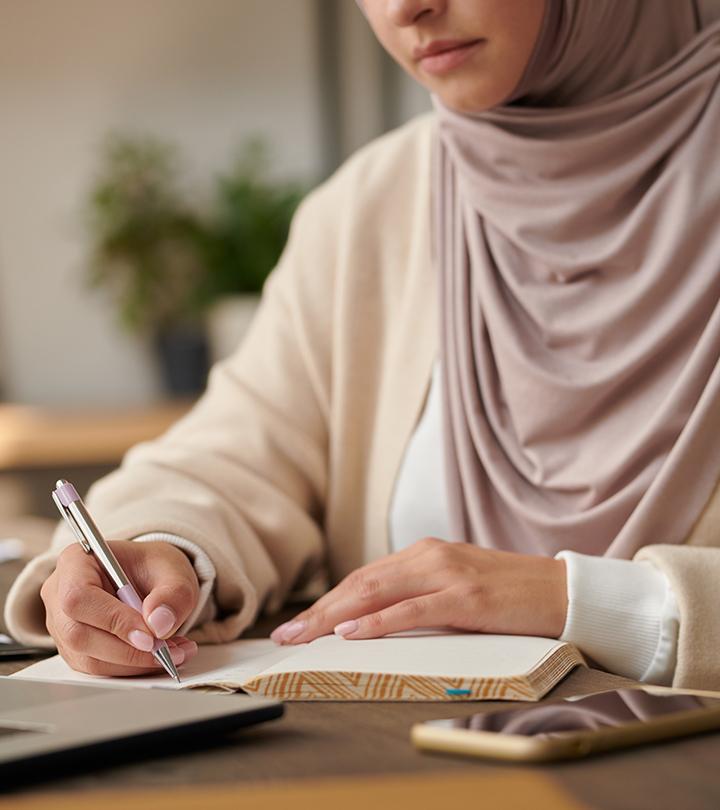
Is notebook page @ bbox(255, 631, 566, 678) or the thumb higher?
the thumb

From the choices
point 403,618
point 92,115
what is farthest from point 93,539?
point 92,115

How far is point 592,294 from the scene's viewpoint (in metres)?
1.26

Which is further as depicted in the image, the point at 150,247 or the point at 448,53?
the point at 150,247

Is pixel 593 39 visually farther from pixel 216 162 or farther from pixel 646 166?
pixel 216 162

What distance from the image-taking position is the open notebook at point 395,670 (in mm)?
786

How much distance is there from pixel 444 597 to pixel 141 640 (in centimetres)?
23

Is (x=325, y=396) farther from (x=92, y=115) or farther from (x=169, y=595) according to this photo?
(x=92, y=115)

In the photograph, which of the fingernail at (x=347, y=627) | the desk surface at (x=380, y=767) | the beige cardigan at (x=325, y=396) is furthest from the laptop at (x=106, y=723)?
the beige cardigan at (x=325, y=396)

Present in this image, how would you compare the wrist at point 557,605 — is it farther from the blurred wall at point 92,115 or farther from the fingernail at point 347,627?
the blurred wall at point 92,115

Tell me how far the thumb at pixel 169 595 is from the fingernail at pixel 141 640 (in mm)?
12

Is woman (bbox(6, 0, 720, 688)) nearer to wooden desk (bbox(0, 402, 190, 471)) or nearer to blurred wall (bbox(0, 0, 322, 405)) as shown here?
wooden desk (bbox(0, 402, 190, 471))

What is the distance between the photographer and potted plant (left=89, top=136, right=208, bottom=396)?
13.0 ft

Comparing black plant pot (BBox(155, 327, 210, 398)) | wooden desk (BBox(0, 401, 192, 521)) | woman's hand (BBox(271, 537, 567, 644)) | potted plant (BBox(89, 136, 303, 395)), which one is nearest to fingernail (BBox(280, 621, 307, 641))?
woman's hand (BBox(271, 537, 567, 644))

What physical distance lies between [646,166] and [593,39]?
0.14m
